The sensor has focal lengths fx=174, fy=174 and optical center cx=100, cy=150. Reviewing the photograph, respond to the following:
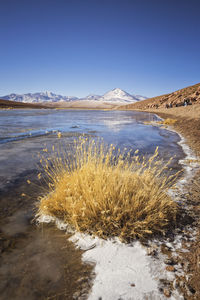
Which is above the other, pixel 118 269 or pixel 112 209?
pixel 112 209

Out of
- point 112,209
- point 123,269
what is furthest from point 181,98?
point 123,269

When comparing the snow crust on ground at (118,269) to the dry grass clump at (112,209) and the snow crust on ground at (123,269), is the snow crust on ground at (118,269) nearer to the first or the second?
the snow crust on ground at (123,269)

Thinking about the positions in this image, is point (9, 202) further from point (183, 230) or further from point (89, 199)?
point (183, 230)

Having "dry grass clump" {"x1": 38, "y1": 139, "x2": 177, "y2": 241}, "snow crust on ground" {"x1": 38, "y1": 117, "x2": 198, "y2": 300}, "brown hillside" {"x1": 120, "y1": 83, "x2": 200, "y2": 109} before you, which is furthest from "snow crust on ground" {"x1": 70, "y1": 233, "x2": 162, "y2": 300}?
"brown hillside" {"x1": 120, "y1": 83, "x2": 200, "y2": 109}

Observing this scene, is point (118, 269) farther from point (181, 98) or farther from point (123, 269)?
point (181, 98)

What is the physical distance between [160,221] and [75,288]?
1.39m

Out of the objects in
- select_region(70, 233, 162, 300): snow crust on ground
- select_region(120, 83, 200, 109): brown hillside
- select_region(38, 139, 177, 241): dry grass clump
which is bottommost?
select_region(70, 233, 162, 300): snow crust on ground

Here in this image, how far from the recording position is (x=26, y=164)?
5336mm

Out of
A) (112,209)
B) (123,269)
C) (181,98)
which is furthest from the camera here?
(181,98)

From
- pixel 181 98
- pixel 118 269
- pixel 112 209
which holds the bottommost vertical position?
pixel 118 269

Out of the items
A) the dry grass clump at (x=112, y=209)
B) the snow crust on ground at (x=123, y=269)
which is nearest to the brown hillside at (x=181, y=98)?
the dry grass clump at (x=112, y=209)

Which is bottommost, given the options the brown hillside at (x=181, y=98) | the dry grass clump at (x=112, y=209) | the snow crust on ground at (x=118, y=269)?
the snow crust on ground at (x=118, y=269)

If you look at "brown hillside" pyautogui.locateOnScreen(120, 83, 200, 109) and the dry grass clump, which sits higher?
"brown hillside" pyautogui.locateOnScreen(120, 83, 200, 109)

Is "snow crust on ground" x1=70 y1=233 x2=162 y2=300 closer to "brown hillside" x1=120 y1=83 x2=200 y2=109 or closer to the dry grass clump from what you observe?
the dry grass clump
